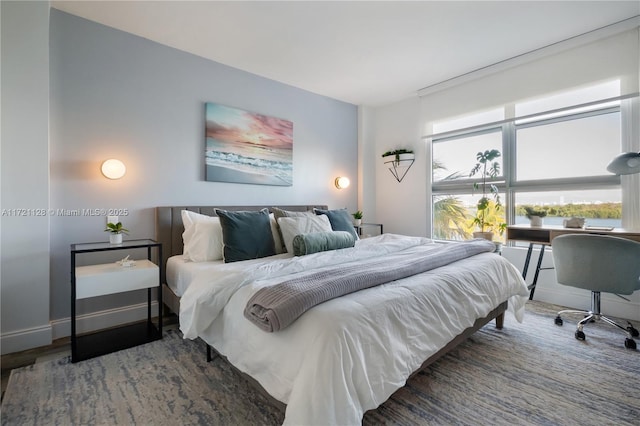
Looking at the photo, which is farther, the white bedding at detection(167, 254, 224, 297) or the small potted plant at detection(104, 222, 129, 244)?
the small potted plant at detection(104, 222, 129, 244)

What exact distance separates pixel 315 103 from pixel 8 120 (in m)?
3.06

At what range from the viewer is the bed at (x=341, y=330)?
1.05m

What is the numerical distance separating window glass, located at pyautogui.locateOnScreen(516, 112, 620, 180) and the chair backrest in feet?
3.58

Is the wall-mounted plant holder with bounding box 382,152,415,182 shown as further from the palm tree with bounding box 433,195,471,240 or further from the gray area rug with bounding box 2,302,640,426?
the gray area rug with bounding box 2,302,640,426

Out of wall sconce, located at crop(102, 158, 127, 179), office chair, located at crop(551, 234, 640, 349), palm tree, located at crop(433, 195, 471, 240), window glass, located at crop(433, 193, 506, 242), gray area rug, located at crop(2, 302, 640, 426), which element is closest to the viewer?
gray area rug, located at crop(2, 302, 640, 426)

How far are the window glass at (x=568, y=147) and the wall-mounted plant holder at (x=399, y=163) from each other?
1.32 m

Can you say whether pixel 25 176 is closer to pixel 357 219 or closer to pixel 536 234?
pixel 357 219

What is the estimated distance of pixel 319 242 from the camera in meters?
2.48

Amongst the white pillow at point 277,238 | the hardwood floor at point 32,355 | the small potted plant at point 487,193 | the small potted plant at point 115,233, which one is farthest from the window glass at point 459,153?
the hardwood floor at point 32,355

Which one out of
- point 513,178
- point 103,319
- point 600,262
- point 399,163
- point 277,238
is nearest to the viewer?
point 600,262

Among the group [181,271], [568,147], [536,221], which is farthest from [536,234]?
[181,271]

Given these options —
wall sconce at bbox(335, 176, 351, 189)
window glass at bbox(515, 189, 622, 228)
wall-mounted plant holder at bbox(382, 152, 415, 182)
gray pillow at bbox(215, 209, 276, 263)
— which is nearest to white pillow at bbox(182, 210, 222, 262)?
gray pillow at bbox(215, 209, 276, 263)

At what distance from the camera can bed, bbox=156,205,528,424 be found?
1053 mm

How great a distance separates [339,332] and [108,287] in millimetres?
1905
